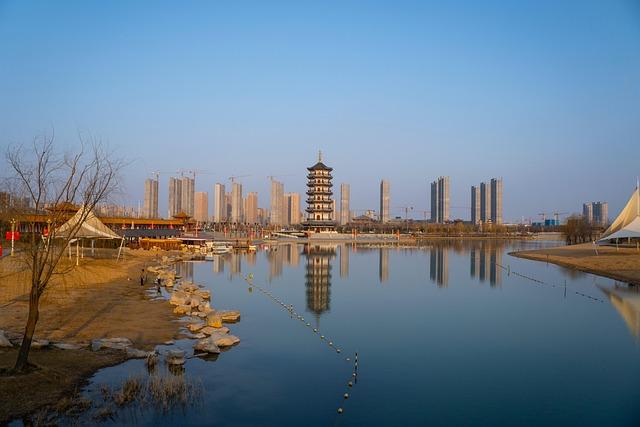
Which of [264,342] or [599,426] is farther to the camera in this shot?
[264,342]

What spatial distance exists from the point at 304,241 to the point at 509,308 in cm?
5734

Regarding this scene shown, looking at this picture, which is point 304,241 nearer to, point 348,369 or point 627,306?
point 627,306

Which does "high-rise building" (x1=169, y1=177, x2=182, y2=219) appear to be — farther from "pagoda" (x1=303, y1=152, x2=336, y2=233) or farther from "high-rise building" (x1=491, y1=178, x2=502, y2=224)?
"high-rise building" (x1=491, y1=178, x2=502, y2=224)

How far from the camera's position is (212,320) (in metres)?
14.6

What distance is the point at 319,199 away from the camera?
81.6 m

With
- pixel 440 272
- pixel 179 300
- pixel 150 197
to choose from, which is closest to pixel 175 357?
pixel 179 300

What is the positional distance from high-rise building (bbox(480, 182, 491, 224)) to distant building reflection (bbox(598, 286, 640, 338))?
152m

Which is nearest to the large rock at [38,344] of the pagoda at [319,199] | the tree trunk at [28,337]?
the tree trunk at [28,337]

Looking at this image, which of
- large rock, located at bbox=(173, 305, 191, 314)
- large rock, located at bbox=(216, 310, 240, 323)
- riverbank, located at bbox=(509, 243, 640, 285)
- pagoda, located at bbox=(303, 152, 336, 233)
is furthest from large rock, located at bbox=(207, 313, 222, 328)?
pagoda, located at bbox=(303, 152, 336, 233)

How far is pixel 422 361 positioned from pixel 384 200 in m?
159

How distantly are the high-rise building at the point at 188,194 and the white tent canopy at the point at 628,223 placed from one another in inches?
4036

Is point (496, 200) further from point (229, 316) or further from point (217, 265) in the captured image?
point (229, 316)

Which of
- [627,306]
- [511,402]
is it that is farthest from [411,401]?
[627,306]

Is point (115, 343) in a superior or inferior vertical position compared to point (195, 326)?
superior
